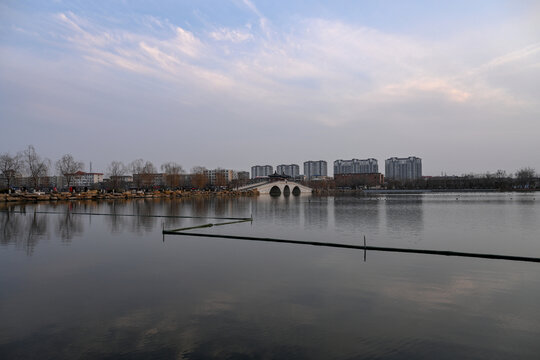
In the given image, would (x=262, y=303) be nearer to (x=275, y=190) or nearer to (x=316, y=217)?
(x=316, y=217)

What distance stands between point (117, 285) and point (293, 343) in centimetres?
637

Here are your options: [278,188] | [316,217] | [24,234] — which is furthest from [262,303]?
[278,188]

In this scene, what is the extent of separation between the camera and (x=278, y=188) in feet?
430

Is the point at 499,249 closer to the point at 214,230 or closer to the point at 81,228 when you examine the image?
the point at 214,230

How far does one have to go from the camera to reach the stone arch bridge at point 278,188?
11819cm

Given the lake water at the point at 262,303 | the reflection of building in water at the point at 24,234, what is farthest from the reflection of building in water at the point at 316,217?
the reflection of building in water at the point at 24,234

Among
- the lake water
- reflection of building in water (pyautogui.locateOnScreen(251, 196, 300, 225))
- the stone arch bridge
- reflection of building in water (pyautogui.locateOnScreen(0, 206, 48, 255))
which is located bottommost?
reflection of building in water (pyautogui.locateOnScreen(251, 196, 300, 225))

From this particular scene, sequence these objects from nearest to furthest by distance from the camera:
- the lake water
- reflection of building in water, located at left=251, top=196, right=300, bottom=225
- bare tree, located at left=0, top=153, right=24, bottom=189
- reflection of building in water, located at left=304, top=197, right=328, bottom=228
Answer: the lake water
reflection of building in water, located at left=304, top=197, right=328, bottom=228
reflection of building in water, located at left=251, top=196, right=300, bottom=225
bare tree, located at left=0, top=153, right=24, bottom=189

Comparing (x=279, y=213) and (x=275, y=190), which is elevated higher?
(x=275, y=190)

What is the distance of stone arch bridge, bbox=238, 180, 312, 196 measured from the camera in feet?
388

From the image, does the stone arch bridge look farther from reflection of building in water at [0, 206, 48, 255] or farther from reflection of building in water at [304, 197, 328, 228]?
reflection of building in water at [0, 206, 48, 255]

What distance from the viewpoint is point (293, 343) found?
702 cm

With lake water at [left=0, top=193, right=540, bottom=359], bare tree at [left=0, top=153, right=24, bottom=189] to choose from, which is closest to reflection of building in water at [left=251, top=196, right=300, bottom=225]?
lake water at [left=0, top=193, right=540, bottom=359]

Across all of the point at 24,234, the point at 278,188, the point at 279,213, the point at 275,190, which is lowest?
the point at 279,213
